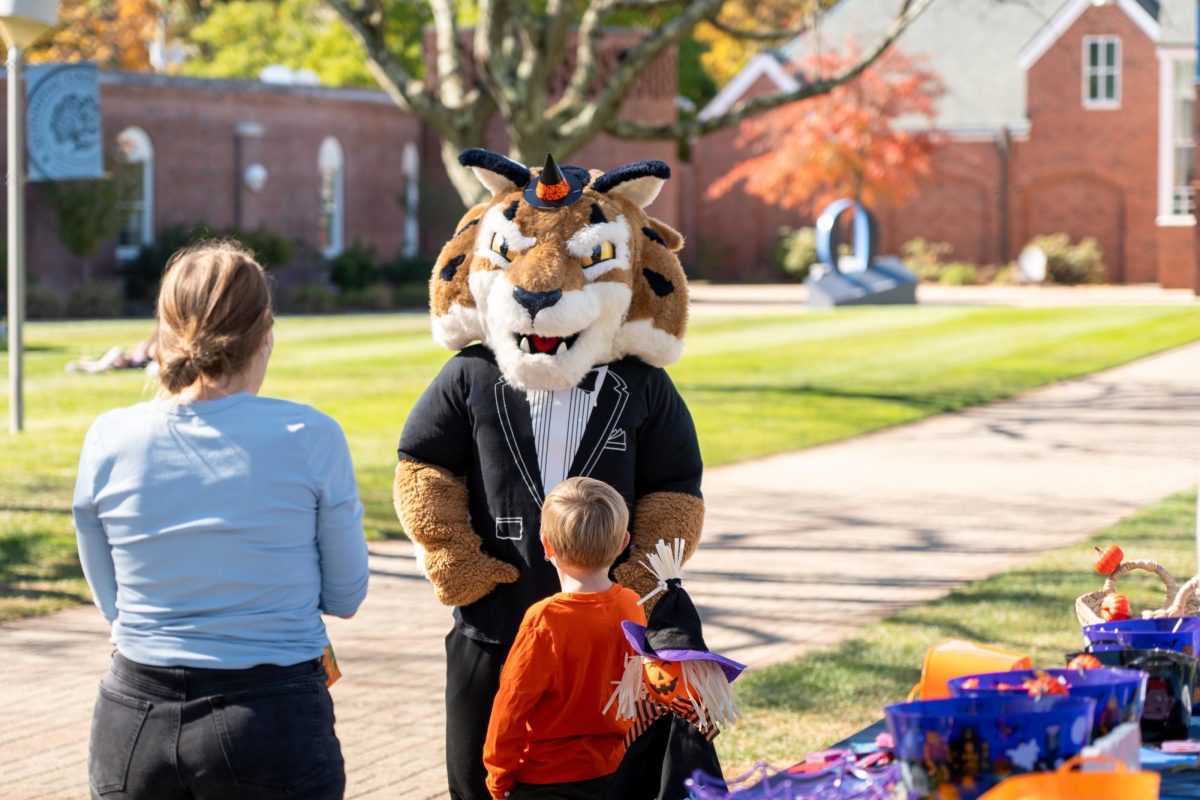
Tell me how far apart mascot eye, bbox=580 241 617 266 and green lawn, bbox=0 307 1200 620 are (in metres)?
4.56

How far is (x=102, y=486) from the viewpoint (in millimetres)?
3121

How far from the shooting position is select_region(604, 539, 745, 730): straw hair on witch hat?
3.40m

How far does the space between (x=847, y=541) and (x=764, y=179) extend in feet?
101

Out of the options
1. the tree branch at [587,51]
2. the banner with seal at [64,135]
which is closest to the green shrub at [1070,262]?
the tree branch at [587,51]

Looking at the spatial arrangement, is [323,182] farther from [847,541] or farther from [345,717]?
[345,717]

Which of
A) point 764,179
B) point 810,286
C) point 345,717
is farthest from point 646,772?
point 764,179

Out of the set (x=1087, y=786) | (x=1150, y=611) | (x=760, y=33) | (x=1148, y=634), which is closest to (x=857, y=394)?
(x=760, y=33)

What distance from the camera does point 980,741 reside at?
2.52 m

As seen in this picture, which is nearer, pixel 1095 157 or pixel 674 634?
pixel 674 634

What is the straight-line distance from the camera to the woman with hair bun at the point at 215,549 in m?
3.02

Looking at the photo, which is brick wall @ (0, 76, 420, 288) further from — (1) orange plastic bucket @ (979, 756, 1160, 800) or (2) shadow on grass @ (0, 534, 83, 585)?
(1) orange plastic bucket @ (979, 756, 1160, 800)

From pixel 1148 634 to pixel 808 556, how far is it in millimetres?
5883

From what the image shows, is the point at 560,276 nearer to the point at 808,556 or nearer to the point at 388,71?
the point at 808,556

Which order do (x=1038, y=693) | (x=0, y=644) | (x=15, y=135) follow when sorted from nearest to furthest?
(x=1038, y=693), (x=0, y=644), (x=15, y=135)
